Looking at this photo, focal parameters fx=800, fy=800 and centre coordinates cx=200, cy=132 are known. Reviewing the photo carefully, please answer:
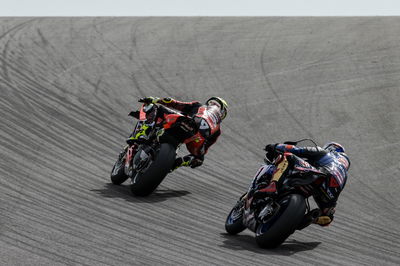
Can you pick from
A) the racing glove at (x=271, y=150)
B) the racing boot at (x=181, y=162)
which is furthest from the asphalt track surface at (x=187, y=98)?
the racing glove at (x=271, y=150)

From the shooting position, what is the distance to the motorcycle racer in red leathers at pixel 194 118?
10711 millimetres

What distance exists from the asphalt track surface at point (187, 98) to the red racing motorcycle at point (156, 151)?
278mm

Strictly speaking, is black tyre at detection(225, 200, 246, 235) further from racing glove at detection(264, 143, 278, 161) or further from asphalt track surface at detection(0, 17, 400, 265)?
racing glove at detection(264, 143, 278, 161)

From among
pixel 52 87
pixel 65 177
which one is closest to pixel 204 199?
pixel 65 177

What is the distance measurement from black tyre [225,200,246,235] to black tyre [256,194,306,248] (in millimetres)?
709

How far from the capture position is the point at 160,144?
401 inches

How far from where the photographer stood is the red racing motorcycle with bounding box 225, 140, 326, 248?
764 cm

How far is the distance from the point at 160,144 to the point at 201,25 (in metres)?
17.5

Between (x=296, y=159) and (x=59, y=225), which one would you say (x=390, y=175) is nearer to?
(x=296, y=159)

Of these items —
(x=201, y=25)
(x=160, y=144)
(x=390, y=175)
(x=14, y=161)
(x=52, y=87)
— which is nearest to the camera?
(x=160, y=144)

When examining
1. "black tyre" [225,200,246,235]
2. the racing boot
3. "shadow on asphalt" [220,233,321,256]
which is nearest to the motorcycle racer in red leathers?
the racing boot

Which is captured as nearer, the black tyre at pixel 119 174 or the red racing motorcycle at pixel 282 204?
the red racing motorcycle at pixel 282 204

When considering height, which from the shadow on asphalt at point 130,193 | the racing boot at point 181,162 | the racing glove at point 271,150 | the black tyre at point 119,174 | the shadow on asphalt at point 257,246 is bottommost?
the shadow on asphalt at point 257,246

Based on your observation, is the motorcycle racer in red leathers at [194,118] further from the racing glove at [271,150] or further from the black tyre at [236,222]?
the racing glove at [271,150]
